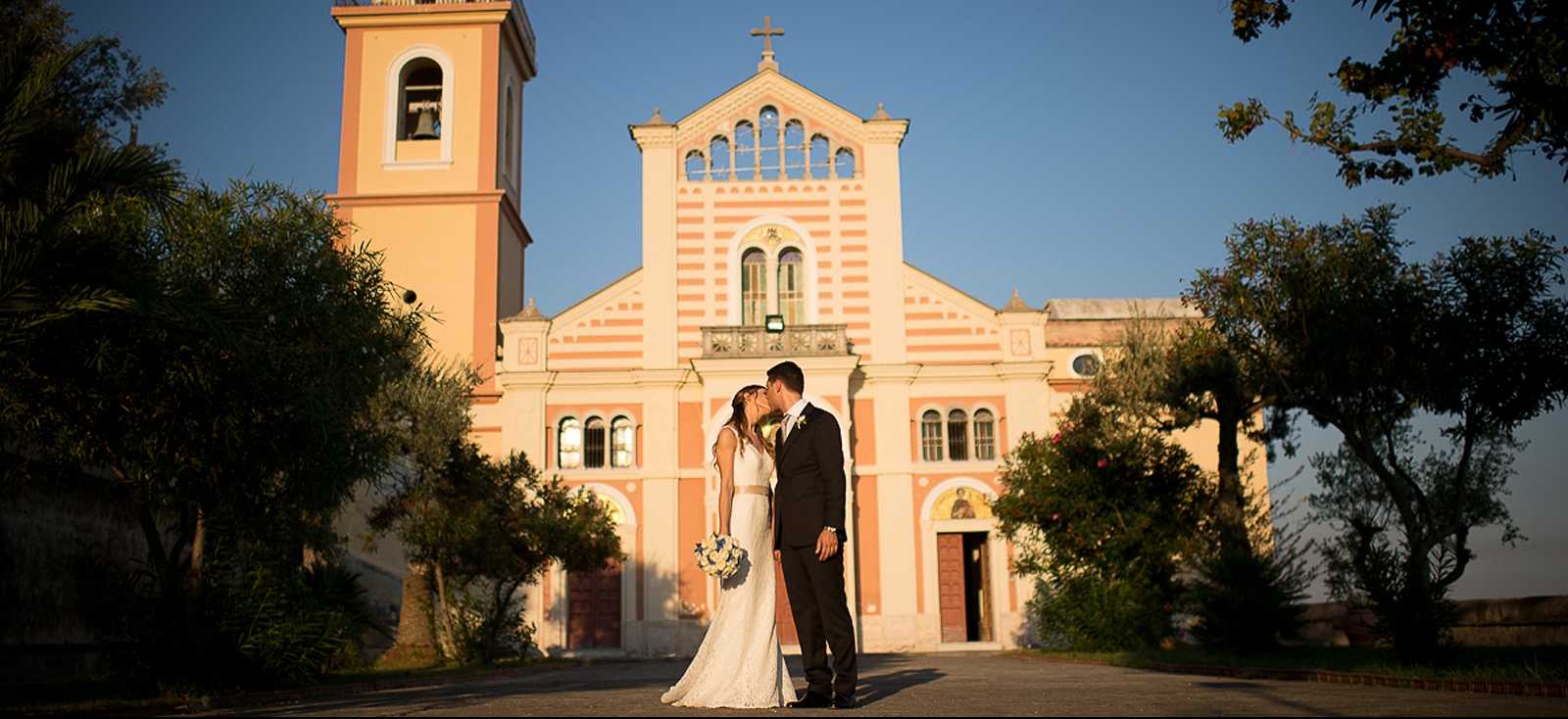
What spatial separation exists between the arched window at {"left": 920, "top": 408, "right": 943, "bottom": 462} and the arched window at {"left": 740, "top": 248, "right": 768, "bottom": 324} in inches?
197

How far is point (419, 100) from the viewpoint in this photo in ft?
123

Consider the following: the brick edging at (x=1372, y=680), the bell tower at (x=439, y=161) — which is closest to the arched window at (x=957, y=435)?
the bell tower at (x=439, y=161)

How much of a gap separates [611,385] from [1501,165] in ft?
83.5

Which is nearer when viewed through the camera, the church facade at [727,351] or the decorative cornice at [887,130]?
the church facade at [727,351]

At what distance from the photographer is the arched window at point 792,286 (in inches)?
1319

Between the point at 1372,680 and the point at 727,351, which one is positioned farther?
the point at 727,351

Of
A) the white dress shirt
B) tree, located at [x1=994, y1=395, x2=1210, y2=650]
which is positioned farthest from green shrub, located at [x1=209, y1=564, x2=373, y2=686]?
tree, located at [x1=994, y1=395, x2=1210, y2=650]

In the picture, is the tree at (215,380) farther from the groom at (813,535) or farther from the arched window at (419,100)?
the arched window at (419,100)

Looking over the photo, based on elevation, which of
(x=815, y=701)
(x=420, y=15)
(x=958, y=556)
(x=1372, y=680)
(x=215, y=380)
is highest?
(x=420, y=15)

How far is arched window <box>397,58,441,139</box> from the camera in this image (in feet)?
120

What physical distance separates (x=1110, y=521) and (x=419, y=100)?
24.8 m

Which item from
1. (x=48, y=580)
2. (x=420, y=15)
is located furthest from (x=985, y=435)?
(x=48, y=580)

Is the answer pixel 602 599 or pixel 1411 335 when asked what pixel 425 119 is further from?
pixel 1411 335

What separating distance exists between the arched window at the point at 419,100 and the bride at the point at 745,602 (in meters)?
29.9
